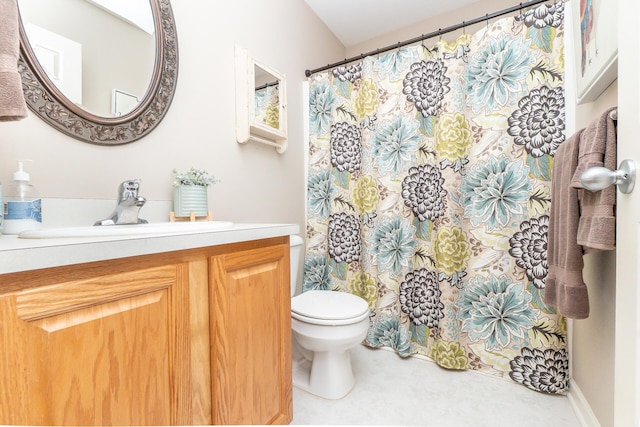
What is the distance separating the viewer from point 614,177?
0.52 m

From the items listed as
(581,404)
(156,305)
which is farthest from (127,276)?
(581,404)

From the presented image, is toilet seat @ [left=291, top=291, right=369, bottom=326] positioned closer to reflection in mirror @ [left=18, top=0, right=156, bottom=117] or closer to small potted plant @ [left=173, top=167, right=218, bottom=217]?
small potted plant @ [left=173, top=167, right=218, bottom=217]

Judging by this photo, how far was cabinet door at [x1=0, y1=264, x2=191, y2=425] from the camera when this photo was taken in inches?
20.3

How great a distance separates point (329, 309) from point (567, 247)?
1007 mm

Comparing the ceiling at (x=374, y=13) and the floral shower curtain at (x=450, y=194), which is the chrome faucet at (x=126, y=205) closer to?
the floral shower curtain at (x=450, y=194)

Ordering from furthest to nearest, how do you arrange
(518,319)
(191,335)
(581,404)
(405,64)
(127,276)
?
(405,64) → (518,319) → (581,404) → (191,335) → (127,276)

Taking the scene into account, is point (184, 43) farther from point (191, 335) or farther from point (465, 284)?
point (465, 284)

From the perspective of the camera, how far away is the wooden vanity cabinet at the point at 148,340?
0.53m

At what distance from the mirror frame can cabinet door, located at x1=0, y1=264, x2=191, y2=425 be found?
639 mm

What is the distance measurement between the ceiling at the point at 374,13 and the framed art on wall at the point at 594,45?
3.58 feet

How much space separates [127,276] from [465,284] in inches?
63.7

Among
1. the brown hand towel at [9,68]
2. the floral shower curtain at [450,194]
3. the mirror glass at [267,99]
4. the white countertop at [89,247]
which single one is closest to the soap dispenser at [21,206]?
the white countertop at [89,247]

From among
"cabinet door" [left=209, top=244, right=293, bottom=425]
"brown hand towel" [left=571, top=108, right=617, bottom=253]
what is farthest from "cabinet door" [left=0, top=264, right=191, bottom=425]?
"brown hand towel" [left=571, top=108, right=617, bottom=253]

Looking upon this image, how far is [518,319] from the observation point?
5.01 feet
